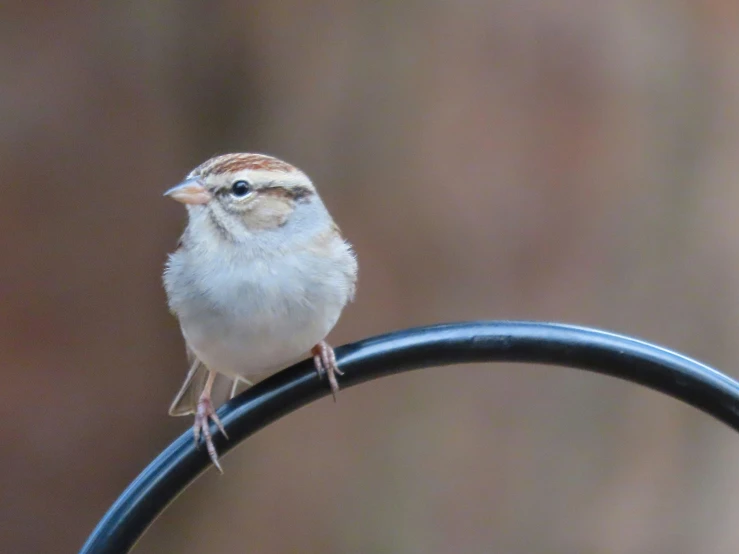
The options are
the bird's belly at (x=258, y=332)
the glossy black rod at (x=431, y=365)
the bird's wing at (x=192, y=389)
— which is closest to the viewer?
the glossy black rod at (x=431, y=365)

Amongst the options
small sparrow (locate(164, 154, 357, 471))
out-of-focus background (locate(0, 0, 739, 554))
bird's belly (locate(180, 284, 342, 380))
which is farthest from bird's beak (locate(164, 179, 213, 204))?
out-of-focus background (locate(0, 0, 739, 554))

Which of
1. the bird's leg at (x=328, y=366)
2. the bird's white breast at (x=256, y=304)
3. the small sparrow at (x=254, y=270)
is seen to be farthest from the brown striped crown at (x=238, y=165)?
the bird's leg at (x=328, y=366)

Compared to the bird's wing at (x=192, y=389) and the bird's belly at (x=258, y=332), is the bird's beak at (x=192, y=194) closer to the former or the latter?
the bird's belly at (x=258, y=332)

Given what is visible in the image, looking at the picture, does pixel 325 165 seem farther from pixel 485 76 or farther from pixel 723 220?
pixel 723 220

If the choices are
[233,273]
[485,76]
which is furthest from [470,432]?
[233,273]

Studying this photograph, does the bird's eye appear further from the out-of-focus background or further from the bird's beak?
the out-of-focus background

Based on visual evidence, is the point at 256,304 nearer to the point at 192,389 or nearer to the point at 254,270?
the point at 254,270

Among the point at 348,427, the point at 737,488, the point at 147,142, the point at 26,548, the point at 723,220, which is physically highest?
the point at 147,142
